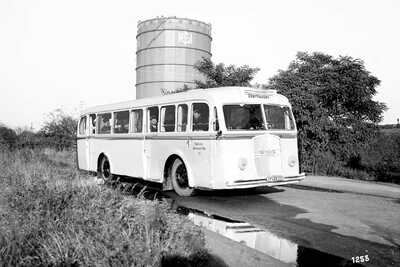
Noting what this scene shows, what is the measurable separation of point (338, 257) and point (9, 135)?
2855cm

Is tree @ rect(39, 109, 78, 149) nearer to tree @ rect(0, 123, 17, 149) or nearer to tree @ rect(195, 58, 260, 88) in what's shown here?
tree @ rect(0, 123, 17, 149)

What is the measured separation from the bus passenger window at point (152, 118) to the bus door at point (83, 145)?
4.56 m

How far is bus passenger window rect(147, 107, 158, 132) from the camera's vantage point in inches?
452

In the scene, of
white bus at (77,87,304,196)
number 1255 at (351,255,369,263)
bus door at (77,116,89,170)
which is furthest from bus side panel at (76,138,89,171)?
number 1255 at (351,255,369,263)

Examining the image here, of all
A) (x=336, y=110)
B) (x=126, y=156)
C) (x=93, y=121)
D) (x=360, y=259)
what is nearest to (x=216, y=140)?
(x=126, y=156)

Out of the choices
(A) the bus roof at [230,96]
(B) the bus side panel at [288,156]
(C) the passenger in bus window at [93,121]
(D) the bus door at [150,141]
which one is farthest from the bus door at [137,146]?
(B) the bus side panel at [288,156]

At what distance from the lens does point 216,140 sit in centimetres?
932

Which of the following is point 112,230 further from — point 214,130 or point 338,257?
point 214,130

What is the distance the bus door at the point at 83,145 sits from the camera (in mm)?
15523

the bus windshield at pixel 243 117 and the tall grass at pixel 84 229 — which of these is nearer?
the tall grass at pixel 84 229

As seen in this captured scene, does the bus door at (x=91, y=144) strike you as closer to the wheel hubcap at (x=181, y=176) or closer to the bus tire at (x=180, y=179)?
the bus tire at (x=180, y=179)

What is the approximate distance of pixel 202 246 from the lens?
4.86 meters

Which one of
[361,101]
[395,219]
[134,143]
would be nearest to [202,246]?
[395,219]

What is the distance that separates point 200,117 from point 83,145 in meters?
7.33
